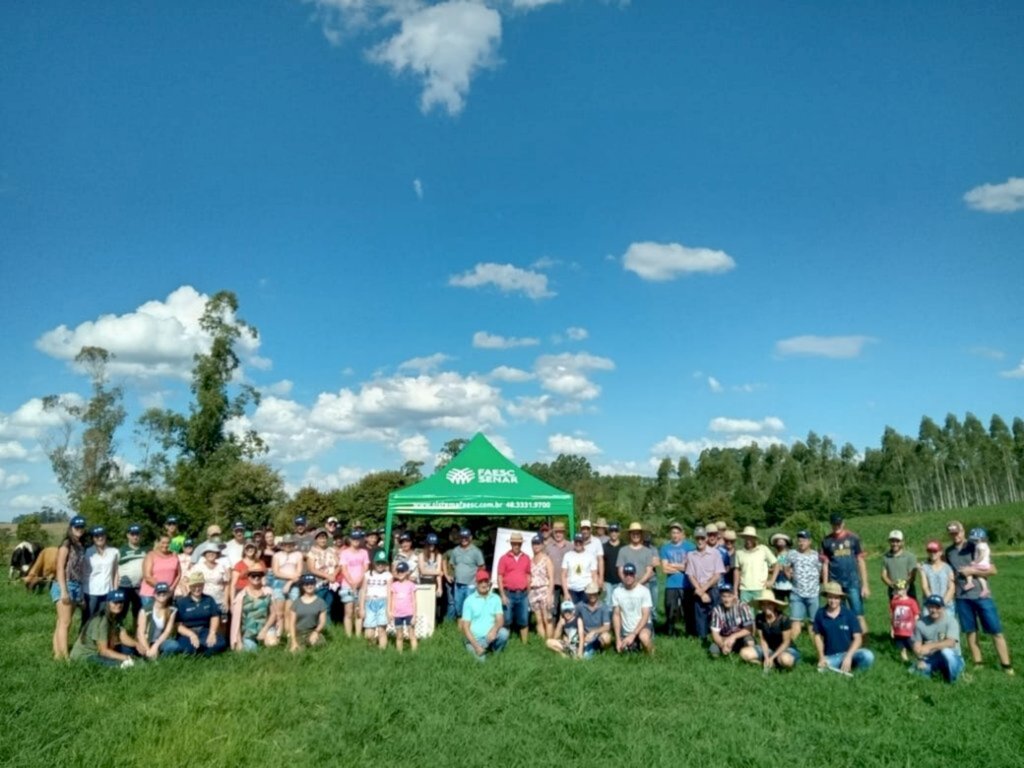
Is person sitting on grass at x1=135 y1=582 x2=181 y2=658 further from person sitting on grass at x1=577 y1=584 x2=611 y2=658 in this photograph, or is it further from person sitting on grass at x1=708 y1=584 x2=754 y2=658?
person sitting on grass at x1=708 y1=584 x2=754 y2=658

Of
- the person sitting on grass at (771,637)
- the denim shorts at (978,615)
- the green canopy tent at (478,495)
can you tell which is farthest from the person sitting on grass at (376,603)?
the denim shorts at (978,615)

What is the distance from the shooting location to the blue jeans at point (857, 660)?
7.99m

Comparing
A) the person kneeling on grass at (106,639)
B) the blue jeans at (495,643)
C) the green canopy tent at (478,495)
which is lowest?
the blue jeans at (495,643)

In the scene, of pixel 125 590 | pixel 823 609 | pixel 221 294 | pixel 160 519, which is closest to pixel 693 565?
pixel 823 609

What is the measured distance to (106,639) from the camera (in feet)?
27.4

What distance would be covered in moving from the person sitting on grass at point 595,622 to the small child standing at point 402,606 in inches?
88.6

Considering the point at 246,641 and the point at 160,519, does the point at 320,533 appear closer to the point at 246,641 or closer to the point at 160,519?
the point at 246,641

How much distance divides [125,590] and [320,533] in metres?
2.59

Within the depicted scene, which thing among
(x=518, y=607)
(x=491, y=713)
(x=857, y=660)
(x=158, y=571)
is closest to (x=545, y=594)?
(x=518, y=607)

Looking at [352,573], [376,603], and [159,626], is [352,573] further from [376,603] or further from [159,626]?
[159,626]

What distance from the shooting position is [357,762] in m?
5.44

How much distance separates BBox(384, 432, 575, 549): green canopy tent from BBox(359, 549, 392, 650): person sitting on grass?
2.78 m

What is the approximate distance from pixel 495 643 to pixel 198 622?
3.71 m

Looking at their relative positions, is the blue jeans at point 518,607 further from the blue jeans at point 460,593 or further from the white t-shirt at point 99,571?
the white t-shirt at point 99,571
